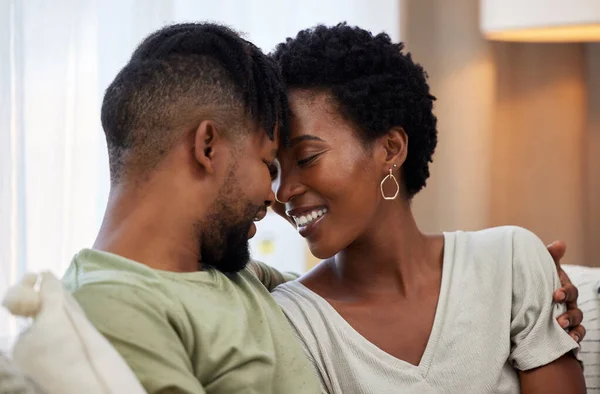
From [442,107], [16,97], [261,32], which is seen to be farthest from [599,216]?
[16,97]

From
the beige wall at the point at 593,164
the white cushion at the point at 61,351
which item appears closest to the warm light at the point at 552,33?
the beige wall at the point at 593,164

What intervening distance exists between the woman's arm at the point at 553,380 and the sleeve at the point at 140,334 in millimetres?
672

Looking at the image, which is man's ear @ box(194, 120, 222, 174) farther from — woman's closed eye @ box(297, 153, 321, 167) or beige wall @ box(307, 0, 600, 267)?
beige wall @ box(307, 0, 600, 267)

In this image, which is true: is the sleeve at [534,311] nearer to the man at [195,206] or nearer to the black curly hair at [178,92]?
the man at [195,206]

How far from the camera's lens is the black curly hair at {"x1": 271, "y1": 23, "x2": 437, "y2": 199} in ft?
5.19

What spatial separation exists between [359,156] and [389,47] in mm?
203

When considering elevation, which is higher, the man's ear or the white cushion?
the man's ear

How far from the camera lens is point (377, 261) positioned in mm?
1691

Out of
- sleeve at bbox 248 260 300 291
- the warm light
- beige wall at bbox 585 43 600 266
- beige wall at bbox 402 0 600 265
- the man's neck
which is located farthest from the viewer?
beige wall at bbox 585 43 600 266

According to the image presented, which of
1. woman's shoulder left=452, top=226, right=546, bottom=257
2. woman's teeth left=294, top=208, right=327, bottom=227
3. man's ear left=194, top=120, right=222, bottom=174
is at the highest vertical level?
man's ear left=194, top=120, right=222, bottom=174

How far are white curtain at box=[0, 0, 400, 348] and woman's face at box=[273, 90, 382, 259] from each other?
0.69 m

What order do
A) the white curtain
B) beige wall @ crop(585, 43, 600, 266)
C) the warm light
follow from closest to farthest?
the white curtain, the warm light, beige wall @ crop(585, 43, 600, 266)

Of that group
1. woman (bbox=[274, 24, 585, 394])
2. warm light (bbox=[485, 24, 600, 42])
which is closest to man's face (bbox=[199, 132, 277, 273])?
woman (bbox=[274, 24, 585, 394])

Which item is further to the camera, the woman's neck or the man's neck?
the woman's neck
